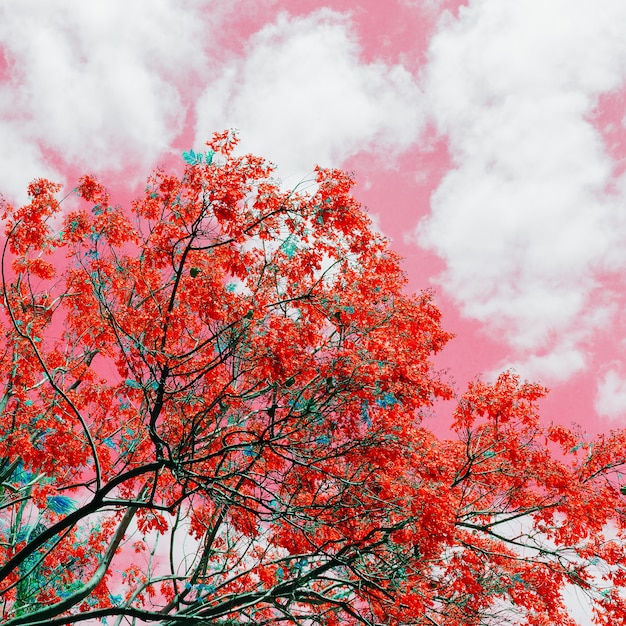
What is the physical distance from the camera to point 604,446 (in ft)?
28.0

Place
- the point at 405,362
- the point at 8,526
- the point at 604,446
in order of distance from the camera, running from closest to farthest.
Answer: the point at 405,362, the point at 604,446, the point at 8,526

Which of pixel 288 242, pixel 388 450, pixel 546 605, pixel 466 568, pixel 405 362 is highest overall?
pixel 288 242

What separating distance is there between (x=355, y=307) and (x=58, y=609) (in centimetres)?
523

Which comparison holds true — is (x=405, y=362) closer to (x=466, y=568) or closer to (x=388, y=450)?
(x=388, y=450)

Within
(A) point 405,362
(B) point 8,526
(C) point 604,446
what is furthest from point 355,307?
(B) point 8,526

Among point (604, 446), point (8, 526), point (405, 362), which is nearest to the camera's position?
point (405, 362)

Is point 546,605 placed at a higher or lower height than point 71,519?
lower

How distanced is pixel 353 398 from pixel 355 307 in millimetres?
1131

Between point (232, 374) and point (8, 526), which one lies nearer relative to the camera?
point (232, 374)

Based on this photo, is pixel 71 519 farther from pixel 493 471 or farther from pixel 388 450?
pixel 493 471

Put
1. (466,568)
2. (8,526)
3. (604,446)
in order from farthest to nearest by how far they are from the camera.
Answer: (8,526)
(604,446)
(466,568)

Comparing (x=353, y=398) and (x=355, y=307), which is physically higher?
(x=355, y=307)

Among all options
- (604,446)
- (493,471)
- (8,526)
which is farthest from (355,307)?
(8,526)

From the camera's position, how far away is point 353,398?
638cm
